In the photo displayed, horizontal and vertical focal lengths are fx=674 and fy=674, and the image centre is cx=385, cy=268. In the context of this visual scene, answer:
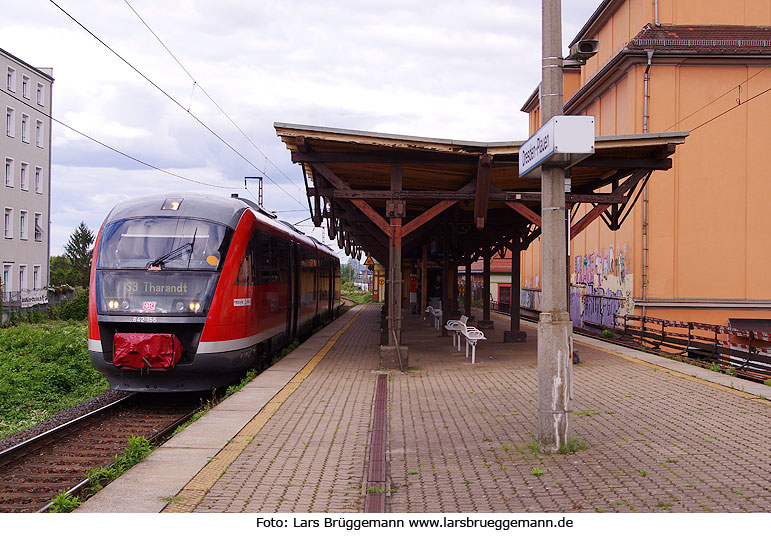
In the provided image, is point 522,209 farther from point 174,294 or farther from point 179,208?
point 174,294

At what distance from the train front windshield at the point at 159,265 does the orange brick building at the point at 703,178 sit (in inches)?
630

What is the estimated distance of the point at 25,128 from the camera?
38.5m

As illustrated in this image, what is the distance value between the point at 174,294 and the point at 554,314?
5.66 m

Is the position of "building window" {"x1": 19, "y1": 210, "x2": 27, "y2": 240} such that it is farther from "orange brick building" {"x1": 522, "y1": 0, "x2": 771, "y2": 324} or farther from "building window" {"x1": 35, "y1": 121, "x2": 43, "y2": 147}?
"orange brick building" {"x1": 522, "y1": 0, "x2": 771, "y2": 324}

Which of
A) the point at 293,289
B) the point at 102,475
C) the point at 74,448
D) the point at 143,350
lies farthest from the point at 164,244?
the point at 293,289

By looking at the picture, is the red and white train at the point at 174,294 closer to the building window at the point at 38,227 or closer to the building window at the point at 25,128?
the building window at the point at 25,128

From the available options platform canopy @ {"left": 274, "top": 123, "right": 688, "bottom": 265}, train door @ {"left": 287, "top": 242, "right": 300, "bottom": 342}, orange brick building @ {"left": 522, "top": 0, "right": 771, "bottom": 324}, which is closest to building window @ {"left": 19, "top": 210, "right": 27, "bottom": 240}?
train door @ {"left": 287, "top": 242, "right": 300, "bottom": 342}

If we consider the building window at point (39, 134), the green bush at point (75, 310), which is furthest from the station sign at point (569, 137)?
the building window at point (39, 134)

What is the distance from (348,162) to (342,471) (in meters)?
7.29

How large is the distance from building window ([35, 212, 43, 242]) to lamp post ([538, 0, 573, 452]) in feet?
132

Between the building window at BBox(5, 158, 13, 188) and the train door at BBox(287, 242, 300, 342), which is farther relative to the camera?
the building window at BBox(5, 158, 13, 188)

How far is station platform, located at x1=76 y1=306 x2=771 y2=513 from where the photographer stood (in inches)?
186
